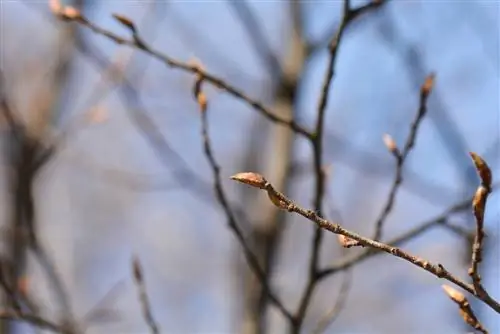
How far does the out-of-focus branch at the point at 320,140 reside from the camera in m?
1.13

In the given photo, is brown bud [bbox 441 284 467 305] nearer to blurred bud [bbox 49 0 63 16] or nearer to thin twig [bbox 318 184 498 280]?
A: thin twig [bbox 318 184 498 280]

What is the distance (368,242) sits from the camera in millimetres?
707

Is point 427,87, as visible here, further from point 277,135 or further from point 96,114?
point 96,114

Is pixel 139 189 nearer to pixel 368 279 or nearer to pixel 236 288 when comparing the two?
pixel 236 288

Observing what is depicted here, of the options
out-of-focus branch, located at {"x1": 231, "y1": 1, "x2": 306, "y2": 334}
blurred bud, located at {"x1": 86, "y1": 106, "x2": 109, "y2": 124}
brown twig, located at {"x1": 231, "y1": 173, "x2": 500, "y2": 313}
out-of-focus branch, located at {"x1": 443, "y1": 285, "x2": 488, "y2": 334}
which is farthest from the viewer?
blurred bud, located at {"x1": 86, "y1": 106, "x2": 109, "y2": 124}

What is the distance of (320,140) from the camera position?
48.1 inches

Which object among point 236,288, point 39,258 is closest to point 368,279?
point 236,288

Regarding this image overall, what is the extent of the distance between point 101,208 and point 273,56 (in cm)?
600

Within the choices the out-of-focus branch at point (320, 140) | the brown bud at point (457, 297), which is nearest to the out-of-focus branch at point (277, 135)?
the out-of-focus branch at point (320, 140)

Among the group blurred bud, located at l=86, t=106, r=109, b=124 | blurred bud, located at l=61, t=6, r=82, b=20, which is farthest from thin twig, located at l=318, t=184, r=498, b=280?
blurred bud, located at l=86, t=106, r=109, b=124

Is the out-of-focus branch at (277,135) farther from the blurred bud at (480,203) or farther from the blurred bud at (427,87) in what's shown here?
the blurred bud at (480,203)

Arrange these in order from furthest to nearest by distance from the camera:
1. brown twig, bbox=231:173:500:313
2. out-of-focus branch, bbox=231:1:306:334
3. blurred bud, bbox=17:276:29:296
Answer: out-of-focus branch, bbox=231:1:306:334
blurred bud, bbox=17:276:29:296
brown twig, bbox=231:173:500:313

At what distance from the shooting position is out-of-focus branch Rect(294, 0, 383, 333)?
3.71ft

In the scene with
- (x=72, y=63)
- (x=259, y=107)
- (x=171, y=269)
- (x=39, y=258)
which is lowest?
(x=39, y=258)
